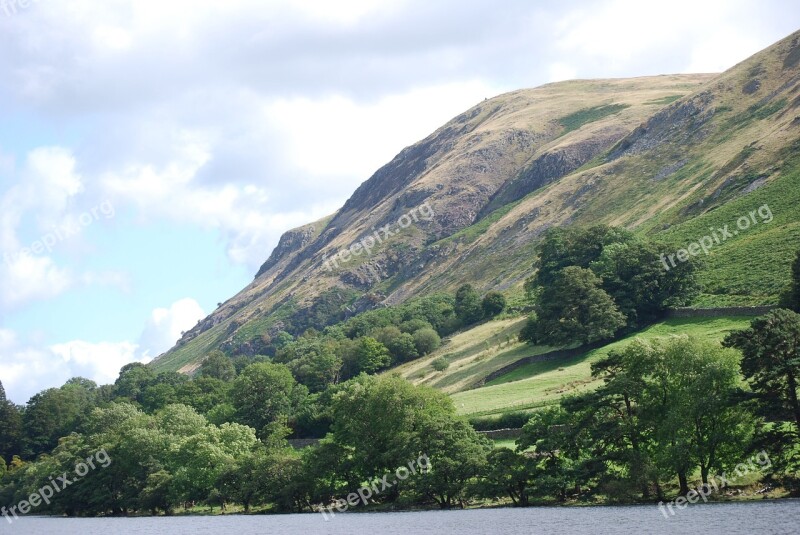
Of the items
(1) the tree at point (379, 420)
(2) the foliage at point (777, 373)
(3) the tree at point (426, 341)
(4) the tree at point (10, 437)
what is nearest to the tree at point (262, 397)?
(3) the tree at point (426, 341)

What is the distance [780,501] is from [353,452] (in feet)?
148

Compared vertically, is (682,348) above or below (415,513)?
above

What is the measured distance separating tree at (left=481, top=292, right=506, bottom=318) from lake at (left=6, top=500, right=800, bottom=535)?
4054 inches

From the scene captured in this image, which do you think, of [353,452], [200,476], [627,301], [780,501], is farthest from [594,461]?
[627,301]

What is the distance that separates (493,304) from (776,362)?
128 meters

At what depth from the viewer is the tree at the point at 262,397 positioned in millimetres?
144500

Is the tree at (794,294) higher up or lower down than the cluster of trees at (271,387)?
lower down

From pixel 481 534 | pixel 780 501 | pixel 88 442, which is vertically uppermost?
pixel 88 442

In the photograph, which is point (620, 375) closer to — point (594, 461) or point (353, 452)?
point (594, 461)

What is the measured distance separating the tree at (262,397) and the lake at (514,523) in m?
51.5

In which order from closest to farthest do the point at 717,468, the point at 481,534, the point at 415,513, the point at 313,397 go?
the point at 481,534 → the point at 717,468 → the point at 415,513 → the point at 313,397

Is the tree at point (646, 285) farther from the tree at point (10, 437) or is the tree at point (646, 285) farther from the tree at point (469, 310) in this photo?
the tree at point (10, 437)

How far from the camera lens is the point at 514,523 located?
60156 millimetres

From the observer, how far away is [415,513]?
251ft
